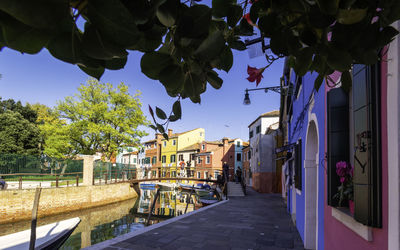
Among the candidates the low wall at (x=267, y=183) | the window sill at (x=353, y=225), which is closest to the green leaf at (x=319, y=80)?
the window sill at (x=353, y=225)

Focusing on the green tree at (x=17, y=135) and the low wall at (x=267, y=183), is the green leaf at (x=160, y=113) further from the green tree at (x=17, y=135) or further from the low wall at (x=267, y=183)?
the green tree at (x=17, y=135)

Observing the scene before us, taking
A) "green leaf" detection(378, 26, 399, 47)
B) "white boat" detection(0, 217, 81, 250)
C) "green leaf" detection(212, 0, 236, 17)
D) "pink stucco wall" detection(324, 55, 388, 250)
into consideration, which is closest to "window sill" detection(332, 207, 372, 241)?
"pink stucco wall" detection(324, 55, 388, 250)

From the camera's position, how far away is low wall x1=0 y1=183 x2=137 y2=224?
1145 centimetres

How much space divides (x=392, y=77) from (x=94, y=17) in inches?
78.1

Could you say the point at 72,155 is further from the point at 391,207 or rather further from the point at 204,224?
the point at 391,207

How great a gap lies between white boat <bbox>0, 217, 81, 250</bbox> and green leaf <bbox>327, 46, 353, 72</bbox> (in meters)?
7.07

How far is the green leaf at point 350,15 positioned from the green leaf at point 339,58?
0.27 ft

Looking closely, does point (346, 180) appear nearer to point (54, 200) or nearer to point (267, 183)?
point (54, 200)

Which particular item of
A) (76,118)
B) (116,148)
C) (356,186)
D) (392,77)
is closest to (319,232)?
(356,186)

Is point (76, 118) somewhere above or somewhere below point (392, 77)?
above

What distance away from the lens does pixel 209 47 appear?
1.63ft

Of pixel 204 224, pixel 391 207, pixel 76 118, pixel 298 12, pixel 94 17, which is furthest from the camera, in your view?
pixel 76 118

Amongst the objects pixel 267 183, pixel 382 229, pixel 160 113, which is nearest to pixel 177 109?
pixel 160 113

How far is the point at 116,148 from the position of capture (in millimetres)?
22125
